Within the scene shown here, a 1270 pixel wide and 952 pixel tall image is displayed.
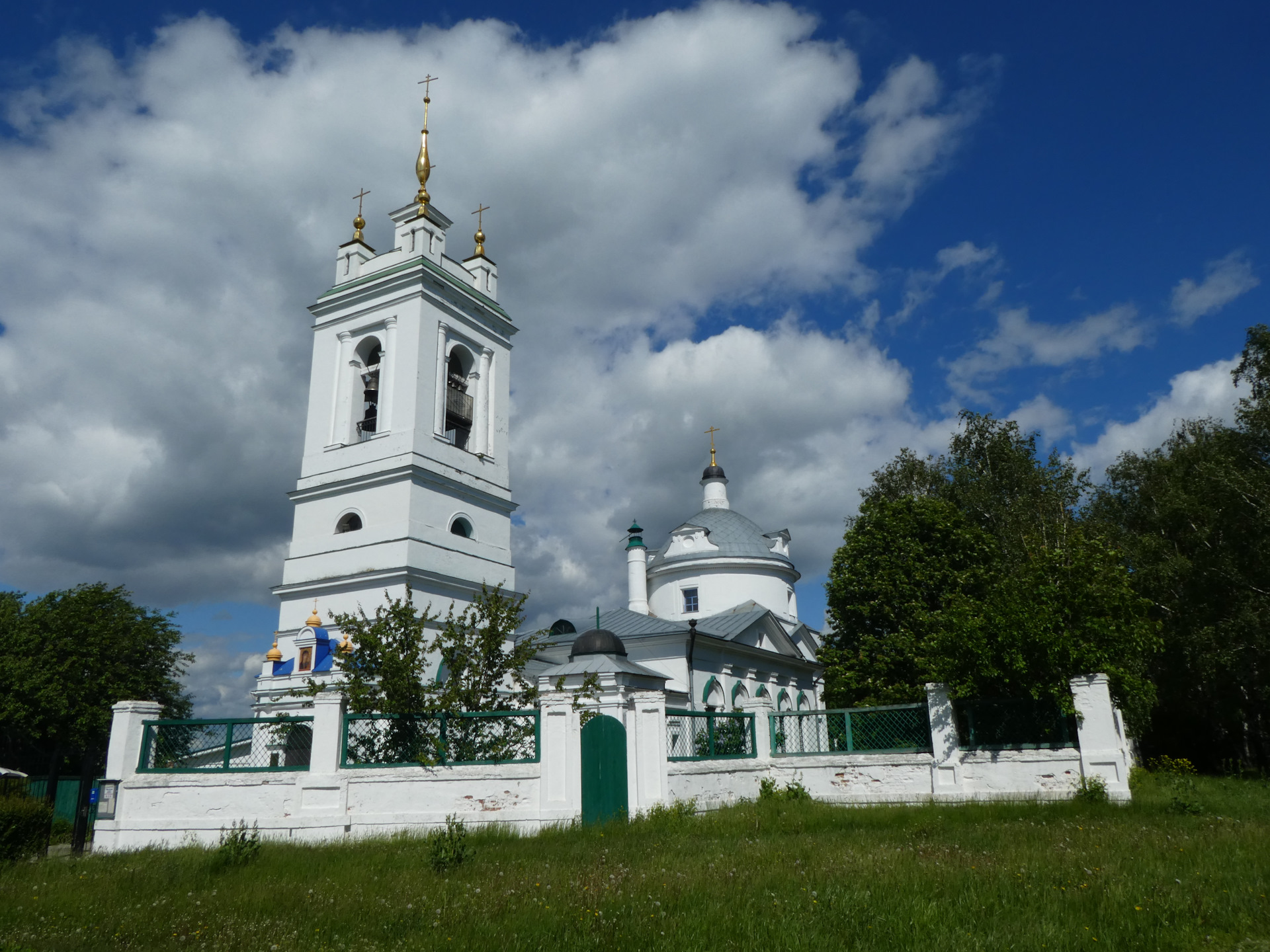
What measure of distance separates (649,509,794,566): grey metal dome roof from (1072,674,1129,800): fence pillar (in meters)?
23.8

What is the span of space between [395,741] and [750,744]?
663cm

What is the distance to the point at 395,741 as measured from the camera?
13883mm

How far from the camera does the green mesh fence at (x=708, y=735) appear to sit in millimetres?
14680

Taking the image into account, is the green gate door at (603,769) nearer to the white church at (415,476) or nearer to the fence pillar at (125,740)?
the fence pillar at (125,740)

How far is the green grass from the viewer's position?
5.91 metres

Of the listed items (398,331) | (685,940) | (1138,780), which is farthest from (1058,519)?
(685,940)

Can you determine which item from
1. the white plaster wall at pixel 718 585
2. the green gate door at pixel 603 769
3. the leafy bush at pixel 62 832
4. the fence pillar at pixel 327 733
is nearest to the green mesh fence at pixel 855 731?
the green gate door at pixel 603 769

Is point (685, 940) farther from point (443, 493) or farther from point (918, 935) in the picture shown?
point (443, 493)

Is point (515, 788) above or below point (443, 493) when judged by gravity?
below

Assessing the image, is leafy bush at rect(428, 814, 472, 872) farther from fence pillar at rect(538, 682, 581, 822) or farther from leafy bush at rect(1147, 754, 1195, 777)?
leafy bush at rect(1147, 754, 1195, 777)

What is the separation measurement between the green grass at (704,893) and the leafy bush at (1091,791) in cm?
194

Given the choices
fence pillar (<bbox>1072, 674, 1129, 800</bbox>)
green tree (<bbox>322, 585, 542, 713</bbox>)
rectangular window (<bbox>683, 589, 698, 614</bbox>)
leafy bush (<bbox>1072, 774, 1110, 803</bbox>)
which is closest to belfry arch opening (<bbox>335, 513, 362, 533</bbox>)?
green tree (<bbox>322, 585, 542, 713</bbox>)

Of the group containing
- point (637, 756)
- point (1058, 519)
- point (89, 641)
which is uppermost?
point (1058, 519)

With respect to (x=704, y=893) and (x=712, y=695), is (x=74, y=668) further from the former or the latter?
(x=704, y=893)
